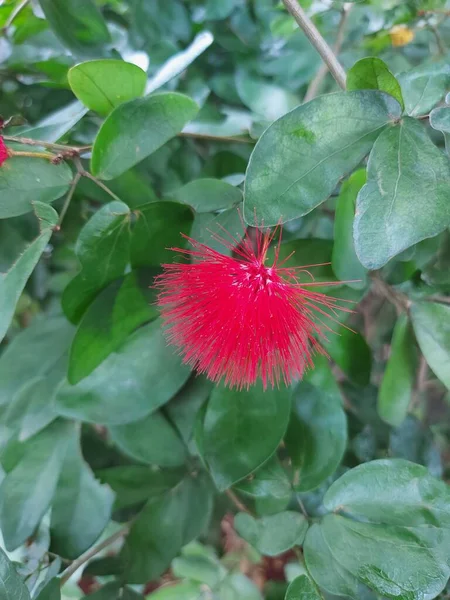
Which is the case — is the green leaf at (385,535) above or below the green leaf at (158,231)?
below

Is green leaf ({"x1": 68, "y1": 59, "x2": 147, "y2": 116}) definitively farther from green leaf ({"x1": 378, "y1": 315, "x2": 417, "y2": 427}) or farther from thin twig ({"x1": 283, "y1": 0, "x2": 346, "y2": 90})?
green leaf ({"x1": 378, "y1": 315, "x2": 417, "y2": 427})

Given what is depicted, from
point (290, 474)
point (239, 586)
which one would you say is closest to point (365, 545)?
point (290, 474)

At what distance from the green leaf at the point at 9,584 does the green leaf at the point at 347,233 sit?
35 centimetres

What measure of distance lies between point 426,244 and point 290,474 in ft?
0.87

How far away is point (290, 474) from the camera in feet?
1.73

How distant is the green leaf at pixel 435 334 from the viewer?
0.47 meters

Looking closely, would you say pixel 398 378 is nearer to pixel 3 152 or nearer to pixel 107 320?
pixel 107 320

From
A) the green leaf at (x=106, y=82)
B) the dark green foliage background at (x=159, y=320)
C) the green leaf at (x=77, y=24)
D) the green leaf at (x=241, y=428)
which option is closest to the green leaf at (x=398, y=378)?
the dark green foliage background at (x=159, y=320)

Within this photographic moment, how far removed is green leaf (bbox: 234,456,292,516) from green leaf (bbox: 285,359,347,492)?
0.05 feet

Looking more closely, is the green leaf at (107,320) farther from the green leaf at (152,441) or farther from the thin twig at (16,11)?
the thin twig at (16,11)

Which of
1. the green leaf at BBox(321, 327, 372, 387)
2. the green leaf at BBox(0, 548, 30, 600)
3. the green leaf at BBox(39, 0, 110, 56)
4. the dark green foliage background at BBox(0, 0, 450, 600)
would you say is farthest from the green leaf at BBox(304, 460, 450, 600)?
the green leaf at BBox(39, 0, 110, 56)

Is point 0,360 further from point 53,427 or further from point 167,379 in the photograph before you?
point 167,379

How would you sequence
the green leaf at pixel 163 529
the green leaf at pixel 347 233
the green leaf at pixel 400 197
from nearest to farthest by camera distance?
the green leaf at pixel 400 197 → the green leaf at pixel 347 233 → the green leaf at pixel 163 529

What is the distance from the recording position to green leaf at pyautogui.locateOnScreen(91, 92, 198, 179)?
1.37 feet
